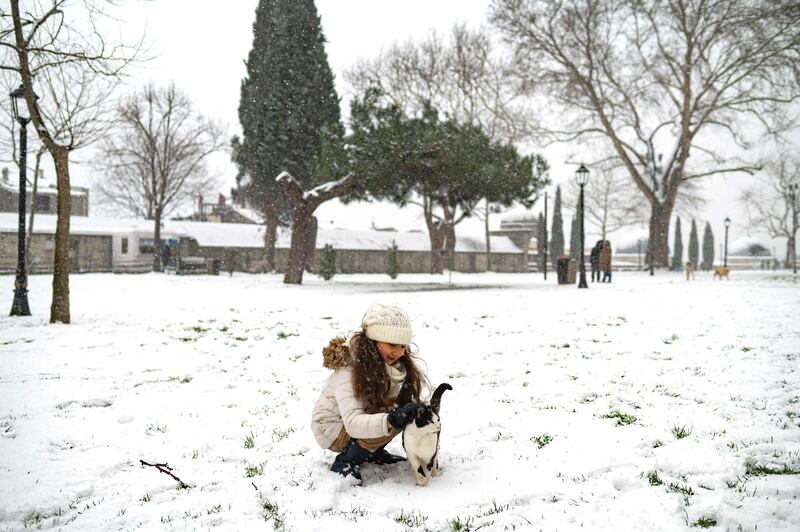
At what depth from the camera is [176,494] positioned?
10.3 feet

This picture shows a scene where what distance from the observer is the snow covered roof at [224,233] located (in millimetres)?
36562

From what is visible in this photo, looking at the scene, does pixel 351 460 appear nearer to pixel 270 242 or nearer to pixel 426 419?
pixel 426 419

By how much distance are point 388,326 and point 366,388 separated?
1.43ft

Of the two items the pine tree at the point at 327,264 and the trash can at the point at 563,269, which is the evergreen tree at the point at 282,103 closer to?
the pine tree at the point at 327,264

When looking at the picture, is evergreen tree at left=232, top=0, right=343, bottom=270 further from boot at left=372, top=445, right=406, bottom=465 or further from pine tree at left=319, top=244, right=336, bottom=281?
boot at left=372, top=445, right=406, bottom=465

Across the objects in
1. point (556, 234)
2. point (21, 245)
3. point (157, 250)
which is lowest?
point (21, 245)

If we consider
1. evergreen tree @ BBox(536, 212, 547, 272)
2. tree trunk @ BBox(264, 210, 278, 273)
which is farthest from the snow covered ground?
evergreen tree @ BBox(536, 212, 547, 272)

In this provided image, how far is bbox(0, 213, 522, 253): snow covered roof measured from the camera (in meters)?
36.6

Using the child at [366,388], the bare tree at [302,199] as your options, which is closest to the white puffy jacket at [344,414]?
the child at [366,388]

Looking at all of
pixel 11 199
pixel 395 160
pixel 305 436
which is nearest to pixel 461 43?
pixel 395 160

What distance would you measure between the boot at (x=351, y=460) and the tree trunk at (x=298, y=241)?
18925mm

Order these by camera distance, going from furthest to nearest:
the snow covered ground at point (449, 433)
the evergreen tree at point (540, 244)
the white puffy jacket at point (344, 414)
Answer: the evergreen tree at point (540, 244), the white puffy jacket at point (344, 414), the snow covered ground at point (449, 433)

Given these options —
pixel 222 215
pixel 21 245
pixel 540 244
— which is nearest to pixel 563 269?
pixel 21 245

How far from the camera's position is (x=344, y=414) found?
3.20 meters
